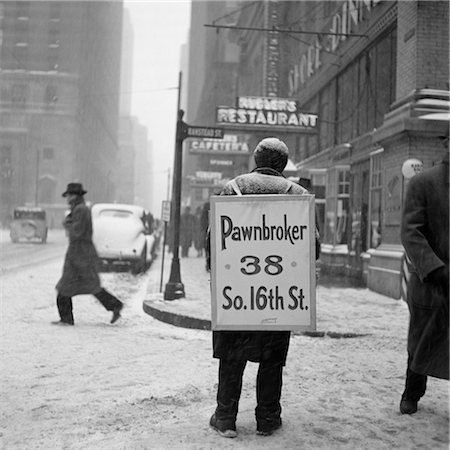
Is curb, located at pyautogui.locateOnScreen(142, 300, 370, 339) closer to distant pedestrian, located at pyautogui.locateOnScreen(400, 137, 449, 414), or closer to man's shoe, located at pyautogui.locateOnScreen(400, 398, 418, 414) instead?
man's shoe, located at pyautogui.locateOnScreen(400, 398, 418, 414)

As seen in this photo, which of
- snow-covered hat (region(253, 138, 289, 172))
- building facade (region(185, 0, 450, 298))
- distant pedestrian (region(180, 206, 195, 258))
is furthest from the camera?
distant pedestrian (region(180, 206, 195, 258))

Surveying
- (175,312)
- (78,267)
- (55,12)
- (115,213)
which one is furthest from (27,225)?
(55,12)

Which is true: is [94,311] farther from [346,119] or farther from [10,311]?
[346,119]

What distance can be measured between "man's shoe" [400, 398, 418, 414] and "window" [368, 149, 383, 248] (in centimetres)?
824

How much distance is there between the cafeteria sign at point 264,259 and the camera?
3.69 meters

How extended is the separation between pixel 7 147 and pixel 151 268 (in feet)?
226

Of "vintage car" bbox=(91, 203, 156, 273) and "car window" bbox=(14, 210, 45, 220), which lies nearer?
"vintage car" bbox=(91, 203, 156, 273)

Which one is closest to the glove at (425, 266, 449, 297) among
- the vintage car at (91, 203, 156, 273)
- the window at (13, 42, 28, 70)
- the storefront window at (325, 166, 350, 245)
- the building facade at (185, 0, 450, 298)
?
the building facade at (185, 0, 450, 298)

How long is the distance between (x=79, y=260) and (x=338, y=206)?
32.1ft

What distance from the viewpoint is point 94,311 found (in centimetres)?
912

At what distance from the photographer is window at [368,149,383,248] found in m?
12.3

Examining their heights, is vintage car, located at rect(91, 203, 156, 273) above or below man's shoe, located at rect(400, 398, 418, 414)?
above

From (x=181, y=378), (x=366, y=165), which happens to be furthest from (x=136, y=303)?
(x=366, y=165)

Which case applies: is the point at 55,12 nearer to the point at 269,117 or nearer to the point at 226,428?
the point at 269,117
